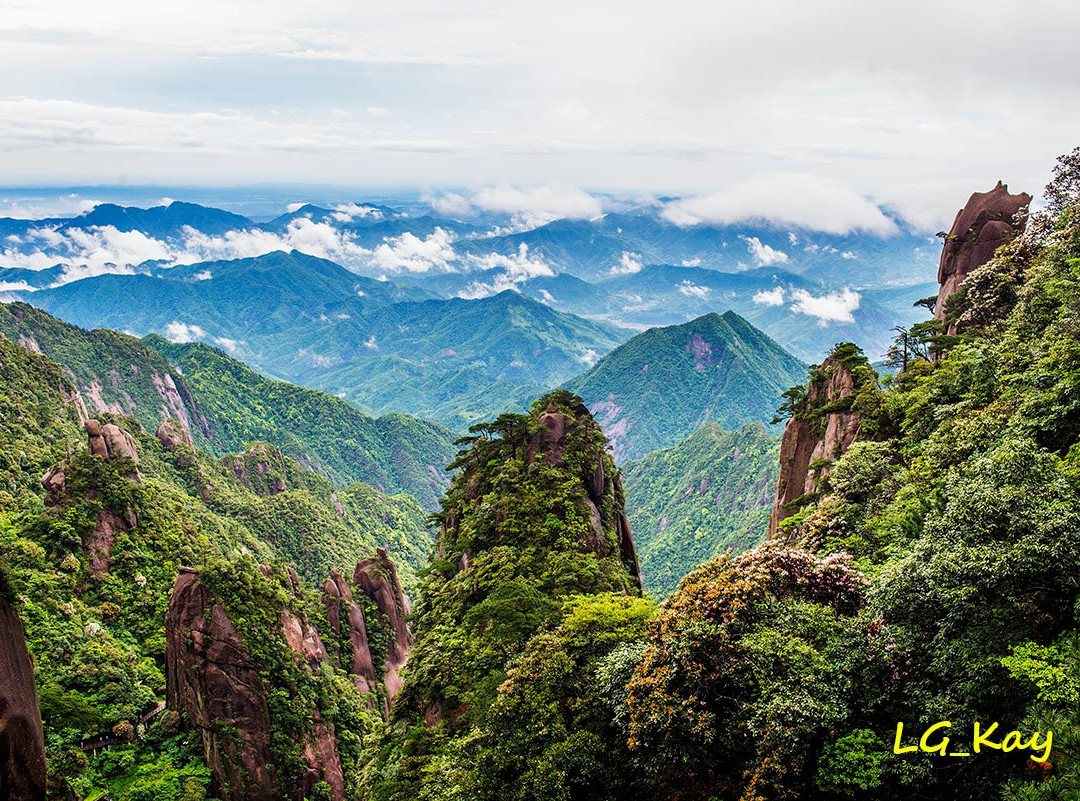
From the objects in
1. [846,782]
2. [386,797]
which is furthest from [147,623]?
[846,782]

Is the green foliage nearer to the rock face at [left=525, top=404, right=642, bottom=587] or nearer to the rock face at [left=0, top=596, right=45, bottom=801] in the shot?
the rock face at [left=0, top=596, right=45, bottom=801]

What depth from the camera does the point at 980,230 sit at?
5300cm

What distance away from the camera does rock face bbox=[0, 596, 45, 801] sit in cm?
2233

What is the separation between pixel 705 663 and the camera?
63.2ft

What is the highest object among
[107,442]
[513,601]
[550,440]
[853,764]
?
[550,440]

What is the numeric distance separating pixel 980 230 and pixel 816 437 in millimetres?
20466

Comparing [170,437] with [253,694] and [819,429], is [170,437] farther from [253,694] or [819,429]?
[819,429]

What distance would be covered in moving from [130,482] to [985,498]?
66004 millimetres

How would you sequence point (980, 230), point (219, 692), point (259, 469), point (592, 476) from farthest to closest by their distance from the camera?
point (259, 469)
point (980, 230)
point (592, 476)
point (219, 692)

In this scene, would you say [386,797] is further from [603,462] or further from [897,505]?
[603,462]

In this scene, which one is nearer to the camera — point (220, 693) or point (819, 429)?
point (220, 693)

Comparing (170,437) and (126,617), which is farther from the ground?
(170,437)

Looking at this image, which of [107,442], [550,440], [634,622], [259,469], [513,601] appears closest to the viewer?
[634,622]

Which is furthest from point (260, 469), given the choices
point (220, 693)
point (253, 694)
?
point (220, 693)
